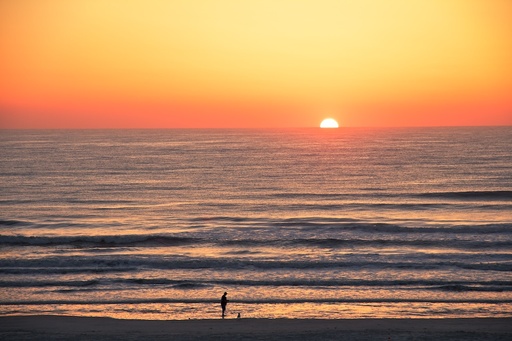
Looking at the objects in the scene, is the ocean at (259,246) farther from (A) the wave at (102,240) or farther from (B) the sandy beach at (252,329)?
(B) the sandy beach at (252,329)

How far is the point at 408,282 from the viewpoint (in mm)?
30156

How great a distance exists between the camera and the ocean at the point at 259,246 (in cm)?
2712

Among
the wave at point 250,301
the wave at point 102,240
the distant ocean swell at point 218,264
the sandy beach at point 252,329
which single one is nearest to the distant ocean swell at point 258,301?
the wave at point 250,301

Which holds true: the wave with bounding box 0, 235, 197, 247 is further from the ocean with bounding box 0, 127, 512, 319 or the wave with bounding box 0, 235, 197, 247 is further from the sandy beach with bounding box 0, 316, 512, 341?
the sandy beach with bounding box 0, 316, 512, 341

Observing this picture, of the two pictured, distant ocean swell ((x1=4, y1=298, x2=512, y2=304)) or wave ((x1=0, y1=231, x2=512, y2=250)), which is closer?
distant ocean swell ((x1=4, y1=298, x2=512, y2=304))

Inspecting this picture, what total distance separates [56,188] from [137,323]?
49074 mm

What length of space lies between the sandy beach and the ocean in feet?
4.23

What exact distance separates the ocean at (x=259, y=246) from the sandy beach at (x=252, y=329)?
1.29 meters

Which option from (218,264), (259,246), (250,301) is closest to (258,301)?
(250,301)

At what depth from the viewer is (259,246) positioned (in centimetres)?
3944

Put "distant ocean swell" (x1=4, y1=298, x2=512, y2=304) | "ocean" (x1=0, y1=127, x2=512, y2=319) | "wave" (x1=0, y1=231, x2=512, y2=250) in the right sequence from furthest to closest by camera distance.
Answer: "wave" (x1=0, y1=231, x2=512, y2=250)
"ocean" (x1=0, y1=127, x2=512, y2=319)
"distant ocean swell" (x1=4, y1=298, x2=512, y2=304)

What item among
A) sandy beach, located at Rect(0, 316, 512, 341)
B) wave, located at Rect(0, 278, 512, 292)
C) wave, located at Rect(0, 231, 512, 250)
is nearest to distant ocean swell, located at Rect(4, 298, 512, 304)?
wave, located at Rect(0, 278, 512, 292)

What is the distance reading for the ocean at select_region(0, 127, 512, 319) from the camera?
27125 millimetres

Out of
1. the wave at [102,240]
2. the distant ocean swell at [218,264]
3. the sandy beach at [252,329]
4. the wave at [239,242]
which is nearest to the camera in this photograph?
the sandy beach at [252,329]
